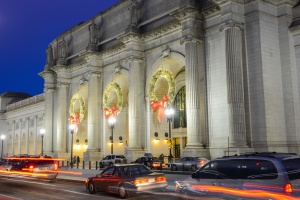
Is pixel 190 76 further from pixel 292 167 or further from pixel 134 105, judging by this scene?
pixel 292 167

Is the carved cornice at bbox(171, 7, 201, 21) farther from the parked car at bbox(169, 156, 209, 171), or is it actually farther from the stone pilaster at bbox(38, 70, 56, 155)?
the stone pilaster at bbox(38, 70, 56, 155)

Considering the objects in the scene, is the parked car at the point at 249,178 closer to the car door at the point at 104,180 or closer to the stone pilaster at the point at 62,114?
the car door at the point at 104,180

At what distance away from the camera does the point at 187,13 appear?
35625 mm

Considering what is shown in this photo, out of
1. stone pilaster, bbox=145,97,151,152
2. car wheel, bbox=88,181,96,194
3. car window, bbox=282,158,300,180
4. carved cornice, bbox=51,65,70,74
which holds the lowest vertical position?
car wheel, bbox=88,181,96,194

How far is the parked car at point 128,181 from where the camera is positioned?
16891 mm

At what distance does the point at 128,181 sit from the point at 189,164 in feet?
49.0

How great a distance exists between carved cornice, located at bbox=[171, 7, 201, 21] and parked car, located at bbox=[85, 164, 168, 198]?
2087 centimetres

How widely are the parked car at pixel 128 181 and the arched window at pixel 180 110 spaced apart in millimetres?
27079

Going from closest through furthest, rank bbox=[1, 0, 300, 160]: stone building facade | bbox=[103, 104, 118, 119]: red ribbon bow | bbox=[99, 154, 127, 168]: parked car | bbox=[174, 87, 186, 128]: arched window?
bbox=[1, 0, 300, 160]: stone building facade → bbox=[99, 154, 127, 168]: parked car → bbox=[174, 87, 186, 128]: arched window → bbox=[103, 104, 118, 119]: red ribbon bow

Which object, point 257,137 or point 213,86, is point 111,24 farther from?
point 257,137

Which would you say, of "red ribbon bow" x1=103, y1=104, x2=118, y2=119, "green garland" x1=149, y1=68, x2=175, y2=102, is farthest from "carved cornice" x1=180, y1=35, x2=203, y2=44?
"red ribbon bow" x1=103, y1=104, x2=118, y2=119

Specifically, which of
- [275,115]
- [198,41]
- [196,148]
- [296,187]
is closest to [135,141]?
[196,148]

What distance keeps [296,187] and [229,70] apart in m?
22.5

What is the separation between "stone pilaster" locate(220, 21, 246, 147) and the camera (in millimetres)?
30578
